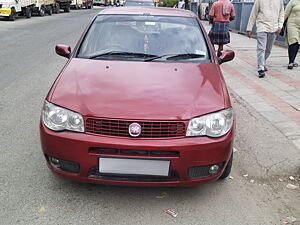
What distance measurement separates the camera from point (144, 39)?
381 centimetres

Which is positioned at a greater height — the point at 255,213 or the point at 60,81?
the point at 60,81

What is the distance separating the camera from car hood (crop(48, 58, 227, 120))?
260 cm

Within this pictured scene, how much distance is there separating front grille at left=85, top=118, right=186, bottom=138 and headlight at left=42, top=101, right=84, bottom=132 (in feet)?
0.46

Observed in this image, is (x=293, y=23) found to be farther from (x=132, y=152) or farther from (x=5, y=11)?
(x=5, y=11)

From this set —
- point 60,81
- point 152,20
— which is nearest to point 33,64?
point 152,20

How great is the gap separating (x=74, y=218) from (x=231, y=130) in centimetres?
148

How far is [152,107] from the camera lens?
2.62m

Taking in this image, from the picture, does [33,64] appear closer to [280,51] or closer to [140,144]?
[140,144]

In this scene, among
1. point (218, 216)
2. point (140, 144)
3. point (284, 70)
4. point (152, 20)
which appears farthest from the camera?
point (284, 70)

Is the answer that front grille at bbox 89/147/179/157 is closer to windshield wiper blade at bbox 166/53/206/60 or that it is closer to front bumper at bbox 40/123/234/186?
front bumper at bbox 40/123/234/186

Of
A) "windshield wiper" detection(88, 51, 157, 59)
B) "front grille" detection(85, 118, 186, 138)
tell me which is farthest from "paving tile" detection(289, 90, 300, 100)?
"front grille" detection(85, 118, 186, 138)

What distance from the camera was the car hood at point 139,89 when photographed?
8.54ft

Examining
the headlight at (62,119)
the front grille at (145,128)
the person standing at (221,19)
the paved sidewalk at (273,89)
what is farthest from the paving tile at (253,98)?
the headlight at (62,119)

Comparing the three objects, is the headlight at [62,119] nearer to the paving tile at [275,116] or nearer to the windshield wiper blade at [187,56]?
the windshield wiper blade at [187,56]
